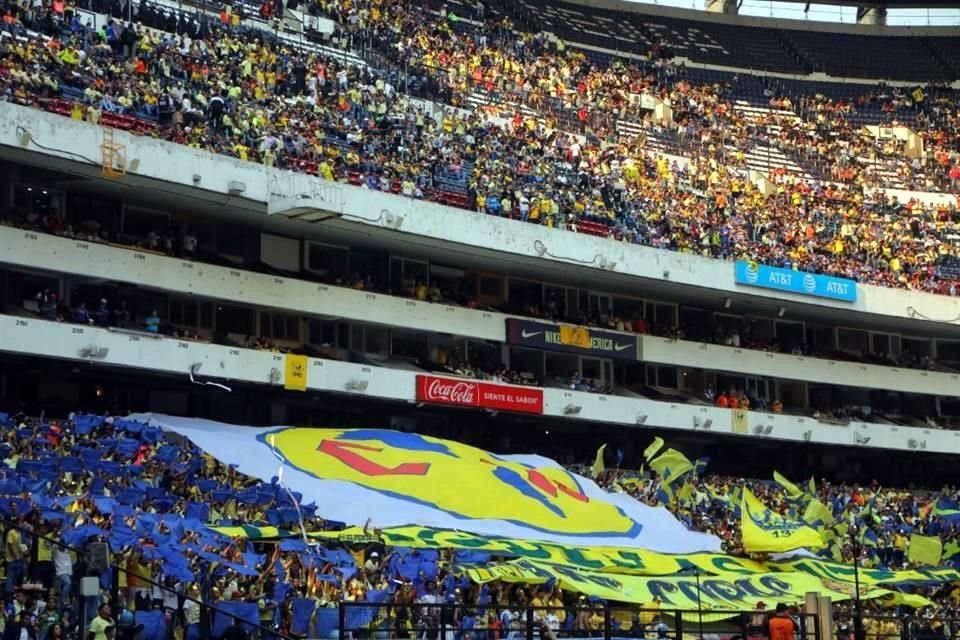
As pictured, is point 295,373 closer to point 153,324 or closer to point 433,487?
point 153,324

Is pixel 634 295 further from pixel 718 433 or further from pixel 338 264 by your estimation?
pixel 338 264

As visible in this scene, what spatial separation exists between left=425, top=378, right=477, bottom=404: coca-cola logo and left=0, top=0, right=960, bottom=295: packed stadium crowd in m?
5.45

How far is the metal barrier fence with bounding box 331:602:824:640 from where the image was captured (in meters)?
21.6

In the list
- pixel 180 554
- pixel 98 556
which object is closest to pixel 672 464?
pixel 180 554

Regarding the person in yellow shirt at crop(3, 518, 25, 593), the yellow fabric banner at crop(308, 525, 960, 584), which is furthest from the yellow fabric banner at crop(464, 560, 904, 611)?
the person in yellow shirt at crop(3, 518, 25, 593)

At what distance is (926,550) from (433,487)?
42.2 feet

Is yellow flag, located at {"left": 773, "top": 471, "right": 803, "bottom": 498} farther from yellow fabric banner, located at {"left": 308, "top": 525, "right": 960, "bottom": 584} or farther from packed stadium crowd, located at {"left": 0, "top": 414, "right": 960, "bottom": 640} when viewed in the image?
yellow fabric banner, located at {"left": 308, "top": 525, "right": 960, "bottom": 584}

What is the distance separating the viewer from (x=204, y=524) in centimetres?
3000

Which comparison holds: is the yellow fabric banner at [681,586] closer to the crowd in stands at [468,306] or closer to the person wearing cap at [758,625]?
the person wearing cap at [758,625]

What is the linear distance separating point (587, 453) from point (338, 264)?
12.1 m

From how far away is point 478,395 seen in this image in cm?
4844

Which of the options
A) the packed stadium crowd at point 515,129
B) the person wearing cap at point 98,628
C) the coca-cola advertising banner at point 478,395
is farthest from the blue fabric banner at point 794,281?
the person wearing cap at point 98,628

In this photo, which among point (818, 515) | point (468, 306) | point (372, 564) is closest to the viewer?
point (372, 564)

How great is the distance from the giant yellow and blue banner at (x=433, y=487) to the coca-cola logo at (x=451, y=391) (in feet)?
19.4
